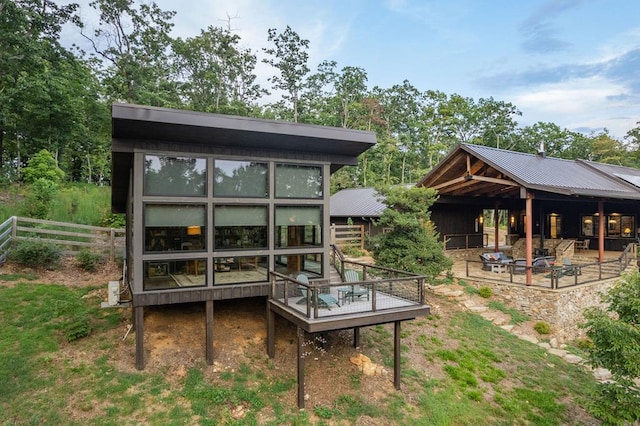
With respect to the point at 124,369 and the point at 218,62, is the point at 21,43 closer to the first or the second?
the point at 218,62

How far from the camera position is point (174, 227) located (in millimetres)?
7336

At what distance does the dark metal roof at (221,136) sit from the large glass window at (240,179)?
10.7 inches

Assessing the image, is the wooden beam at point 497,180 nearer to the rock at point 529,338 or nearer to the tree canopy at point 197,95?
the rock at point 529,338

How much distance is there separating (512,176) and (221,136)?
1087 cm

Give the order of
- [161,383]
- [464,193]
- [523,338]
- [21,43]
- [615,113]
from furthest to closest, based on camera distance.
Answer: [615,113]
[464,193]
[21,43]
[523,338]
[161,383]

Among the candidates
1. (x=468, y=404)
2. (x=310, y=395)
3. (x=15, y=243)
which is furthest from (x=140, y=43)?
(x=468, y=404)

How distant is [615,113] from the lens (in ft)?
148

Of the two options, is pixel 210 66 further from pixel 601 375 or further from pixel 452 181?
pixel 601 375

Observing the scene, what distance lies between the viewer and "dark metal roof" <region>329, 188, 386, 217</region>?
65.3ft

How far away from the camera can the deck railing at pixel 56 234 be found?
1137 cm

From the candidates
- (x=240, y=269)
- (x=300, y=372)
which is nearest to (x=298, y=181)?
(x=240, y=269)

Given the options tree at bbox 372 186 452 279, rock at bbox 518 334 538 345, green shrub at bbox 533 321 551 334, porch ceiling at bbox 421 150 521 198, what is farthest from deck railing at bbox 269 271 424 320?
porch ceiling at bbox 421 150 521 198

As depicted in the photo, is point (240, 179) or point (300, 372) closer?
point (300, 372)

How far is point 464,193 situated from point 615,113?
140 ft
